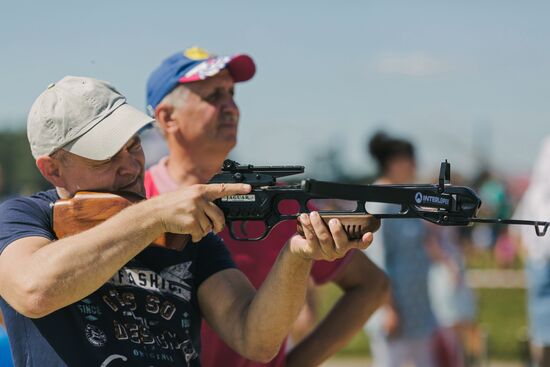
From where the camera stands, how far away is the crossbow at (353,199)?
287cm

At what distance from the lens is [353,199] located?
113 inches

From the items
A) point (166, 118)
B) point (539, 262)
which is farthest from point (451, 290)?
point (166, 118)

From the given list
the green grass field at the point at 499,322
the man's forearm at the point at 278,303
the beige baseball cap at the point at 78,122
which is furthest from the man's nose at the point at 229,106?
the green grass field at the point at 499,322

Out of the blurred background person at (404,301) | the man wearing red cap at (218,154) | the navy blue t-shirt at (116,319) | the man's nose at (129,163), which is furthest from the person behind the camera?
the blurred background person at (404,301)

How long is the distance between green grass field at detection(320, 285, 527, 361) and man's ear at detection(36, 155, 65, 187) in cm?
679

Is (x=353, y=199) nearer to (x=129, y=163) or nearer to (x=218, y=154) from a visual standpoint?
(x=129, y=163)

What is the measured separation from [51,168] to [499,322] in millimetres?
12456

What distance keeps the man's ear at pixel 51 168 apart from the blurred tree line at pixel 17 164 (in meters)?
21.8

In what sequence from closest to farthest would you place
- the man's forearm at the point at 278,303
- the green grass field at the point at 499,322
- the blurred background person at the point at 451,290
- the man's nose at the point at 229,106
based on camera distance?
the man's forearm at the point at 278,303
the man's nose at the point at 229,106
the blurred background person at the point at 451,290
the green grass field at the point at 499,322

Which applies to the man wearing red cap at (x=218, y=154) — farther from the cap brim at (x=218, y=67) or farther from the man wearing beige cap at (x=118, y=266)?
the man wearing beige cap at (x=118, y=266)

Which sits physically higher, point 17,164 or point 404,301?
point 404,301

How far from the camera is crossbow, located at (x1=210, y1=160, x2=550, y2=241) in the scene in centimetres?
287

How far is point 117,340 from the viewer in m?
3.05

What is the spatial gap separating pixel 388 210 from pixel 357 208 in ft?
Result: 8.82
